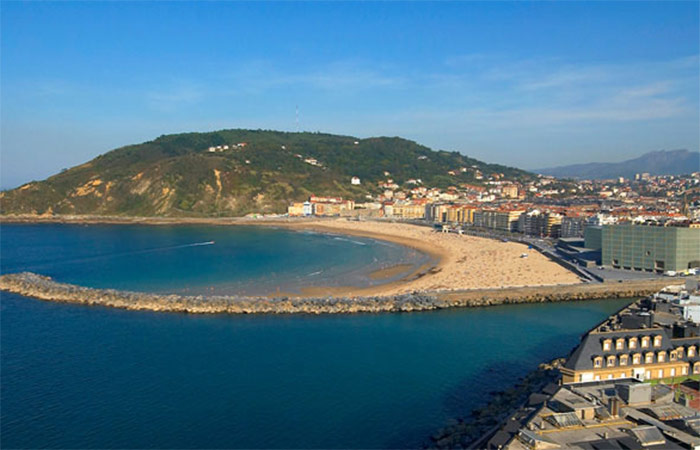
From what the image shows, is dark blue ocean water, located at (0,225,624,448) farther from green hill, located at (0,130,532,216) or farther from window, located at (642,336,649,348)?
green hill, located at (0,130,532,216)

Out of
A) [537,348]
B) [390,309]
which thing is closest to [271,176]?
[390,309]

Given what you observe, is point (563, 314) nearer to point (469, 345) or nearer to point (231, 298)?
point (469, 345)

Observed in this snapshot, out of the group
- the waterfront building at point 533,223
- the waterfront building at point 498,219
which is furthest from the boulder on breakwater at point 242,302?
the waterfront building at point 498,219

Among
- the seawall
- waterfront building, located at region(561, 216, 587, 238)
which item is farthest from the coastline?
waterfront building, located at region(561, 216, 587, 238)

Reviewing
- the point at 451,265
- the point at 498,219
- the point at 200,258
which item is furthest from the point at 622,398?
the point at 498,219

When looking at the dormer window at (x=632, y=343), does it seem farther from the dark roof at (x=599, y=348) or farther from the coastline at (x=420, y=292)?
the coastline at (x=420, y=292)
